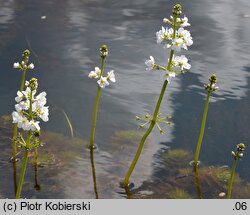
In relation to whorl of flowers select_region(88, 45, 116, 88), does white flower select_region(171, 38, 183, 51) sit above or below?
above

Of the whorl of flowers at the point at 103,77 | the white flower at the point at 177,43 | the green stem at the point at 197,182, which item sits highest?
the white flower at the point at 177,43

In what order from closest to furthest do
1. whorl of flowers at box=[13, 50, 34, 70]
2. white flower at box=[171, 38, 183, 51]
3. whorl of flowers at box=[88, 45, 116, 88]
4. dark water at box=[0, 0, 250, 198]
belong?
white flower at box=[171, 38, 183, 51], whorl of flowers at box=[13, 50, 34, 70], whorl of flowers at box=[88, 45, 116, 88], dark water at box=[0, 0, 250, 198]

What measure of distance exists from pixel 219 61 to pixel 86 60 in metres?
1.86

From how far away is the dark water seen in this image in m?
4.99

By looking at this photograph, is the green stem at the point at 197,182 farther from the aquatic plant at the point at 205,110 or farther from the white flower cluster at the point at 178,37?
the white flower cluster at the point at 178,37

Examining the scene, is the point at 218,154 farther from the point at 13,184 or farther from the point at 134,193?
the point at 13,184

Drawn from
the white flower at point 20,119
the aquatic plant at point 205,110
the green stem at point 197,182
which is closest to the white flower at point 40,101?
the white flower at point 20,119

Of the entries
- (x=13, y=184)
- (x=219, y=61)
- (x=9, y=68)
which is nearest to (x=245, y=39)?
(x=219, y=61)

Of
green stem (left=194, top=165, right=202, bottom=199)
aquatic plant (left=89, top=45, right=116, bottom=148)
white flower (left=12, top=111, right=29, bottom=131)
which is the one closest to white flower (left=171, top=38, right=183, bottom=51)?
aquatic plant (left=89, top=45, right=116, bottom=148)

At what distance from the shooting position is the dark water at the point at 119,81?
4.99 metres

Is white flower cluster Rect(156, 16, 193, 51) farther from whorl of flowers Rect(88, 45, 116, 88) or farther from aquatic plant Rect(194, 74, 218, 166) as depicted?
whorl of flowers Rect(88, 45, 116, 88)

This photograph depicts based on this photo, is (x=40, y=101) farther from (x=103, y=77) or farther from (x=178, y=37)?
(x=103, y=77)

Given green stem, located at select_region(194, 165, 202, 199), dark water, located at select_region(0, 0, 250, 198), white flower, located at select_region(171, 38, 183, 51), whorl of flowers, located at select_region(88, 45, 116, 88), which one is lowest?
green stem, located at select_region(194, 165, 202, 199)

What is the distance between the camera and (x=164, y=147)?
5.32 m
